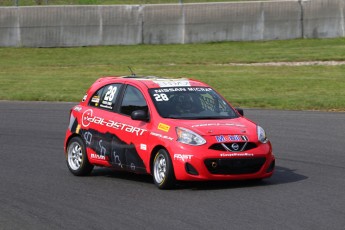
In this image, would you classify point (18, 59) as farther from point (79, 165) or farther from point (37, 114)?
point (79, 165)

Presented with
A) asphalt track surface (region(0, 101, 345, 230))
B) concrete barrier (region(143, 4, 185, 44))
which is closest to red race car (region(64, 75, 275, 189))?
asphalt track surface (region(0, 101, 345, 230))

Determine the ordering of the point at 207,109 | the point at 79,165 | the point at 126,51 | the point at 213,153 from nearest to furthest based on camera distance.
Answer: the point at 213,153, the point at 207,109, the point at 79,165, the point at 126,51

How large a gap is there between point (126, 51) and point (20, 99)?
10.3 meters

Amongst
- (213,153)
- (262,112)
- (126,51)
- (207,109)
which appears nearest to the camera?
(213,153)

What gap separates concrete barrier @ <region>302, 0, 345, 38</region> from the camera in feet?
112

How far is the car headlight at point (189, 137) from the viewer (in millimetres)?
11602

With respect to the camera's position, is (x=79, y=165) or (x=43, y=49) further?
(x=43, y=49)

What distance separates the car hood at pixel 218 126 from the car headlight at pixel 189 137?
6 centimetres

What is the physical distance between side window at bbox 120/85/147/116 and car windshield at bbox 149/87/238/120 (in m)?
0.17

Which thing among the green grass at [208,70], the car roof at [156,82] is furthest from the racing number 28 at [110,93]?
the green grass at [208,70]

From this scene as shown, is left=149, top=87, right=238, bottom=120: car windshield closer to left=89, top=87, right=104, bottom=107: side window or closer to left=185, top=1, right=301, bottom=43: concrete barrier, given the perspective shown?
left=89, top=87, right=104, bottom=107: side window

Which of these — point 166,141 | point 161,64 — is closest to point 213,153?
point 166,141

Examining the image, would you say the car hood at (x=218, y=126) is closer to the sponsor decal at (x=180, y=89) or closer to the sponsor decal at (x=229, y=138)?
the sponsor decal at (x=229, y=138)

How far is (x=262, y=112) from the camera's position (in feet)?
68.7
